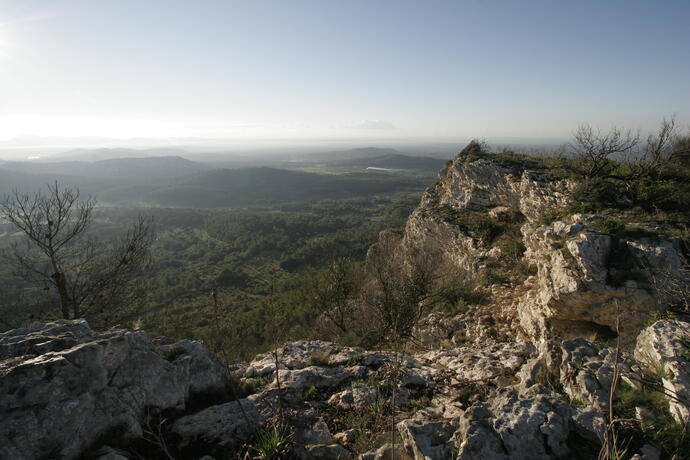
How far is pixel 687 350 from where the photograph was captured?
15.2ft

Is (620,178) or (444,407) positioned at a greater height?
(620,178)

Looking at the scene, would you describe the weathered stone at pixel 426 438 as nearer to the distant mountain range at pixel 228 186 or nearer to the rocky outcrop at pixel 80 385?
the rocky outcrop at pixel 80 385

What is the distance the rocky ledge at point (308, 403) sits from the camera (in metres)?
3.91

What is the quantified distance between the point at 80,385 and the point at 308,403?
3.72 metres

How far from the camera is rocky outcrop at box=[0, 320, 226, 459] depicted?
13.0 ft

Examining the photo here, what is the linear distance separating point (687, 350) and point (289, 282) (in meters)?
47.4

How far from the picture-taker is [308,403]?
5.99 metres

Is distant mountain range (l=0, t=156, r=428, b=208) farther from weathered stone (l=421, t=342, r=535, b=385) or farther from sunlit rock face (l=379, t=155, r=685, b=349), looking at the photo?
weathered stone (l=421, t=342, r=535, b=385)

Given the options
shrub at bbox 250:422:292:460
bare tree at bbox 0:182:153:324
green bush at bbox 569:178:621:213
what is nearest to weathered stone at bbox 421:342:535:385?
shrub at bbox 250:422:292:460

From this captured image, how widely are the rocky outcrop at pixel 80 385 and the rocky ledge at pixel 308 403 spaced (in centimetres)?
2

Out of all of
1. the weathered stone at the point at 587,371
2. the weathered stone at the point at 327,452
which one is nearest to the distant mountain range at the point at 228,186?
the weathered stone at the point at 587,371

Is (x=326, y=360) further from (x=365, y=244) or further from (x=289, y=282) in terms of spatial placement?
(x=365, y=244)

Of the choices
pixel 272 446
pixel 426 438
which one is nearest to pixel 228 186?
pixel 272 446

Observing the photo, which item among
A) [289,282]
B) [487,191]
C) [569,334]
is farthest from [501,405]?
[289,282]
